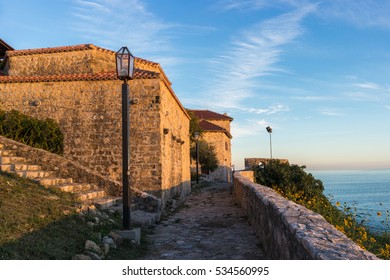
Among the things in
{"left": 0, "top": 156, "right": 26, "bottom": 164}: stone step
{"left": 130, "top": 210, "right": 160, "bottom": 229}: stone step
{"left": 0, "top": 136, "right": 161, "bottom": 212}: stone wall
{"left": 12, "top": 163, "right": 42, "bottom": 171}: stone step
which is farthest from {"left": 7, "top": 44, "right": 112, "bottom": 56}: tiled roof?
{"left": 130, "top": 210, "right": 160, "bottom": 229}: stone step

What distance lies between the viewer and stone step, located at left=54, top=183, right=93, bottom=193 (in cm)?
841

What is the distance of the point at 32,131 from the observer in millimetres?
11695

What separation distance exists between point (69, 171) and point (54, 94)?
4.16 metres

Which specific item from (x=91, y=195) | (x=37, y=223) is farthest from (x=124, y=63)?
(x=91, y=195)

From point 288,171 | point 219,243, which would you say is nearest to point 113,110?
point 219,243

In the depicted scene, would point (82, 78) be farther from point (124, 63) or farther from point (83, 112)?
point (124, 63)

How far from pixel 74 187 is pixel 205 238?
3.76 meters

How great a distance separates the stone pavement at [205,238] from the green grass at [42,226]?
60 cm

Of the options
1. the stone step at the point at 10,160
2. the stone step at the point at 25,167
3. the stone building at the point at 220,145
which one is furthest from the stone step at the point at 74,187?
the stone building at the point at 220,145

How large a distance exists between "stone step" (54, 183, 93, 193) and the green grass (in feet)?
1.32

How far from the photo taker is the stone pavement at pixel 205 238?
596 centimetres

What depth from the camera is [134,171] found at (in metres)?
11.8

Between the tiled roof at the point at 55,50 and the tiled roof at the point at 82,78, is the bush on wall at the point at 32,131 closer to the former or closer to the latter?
the tiled roof at the point at 82,78

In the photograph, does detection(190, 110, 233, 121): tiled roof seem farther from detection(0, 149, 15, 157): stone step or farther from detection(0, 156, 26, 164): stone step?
detection(0, 156, 26, 164): stone step
